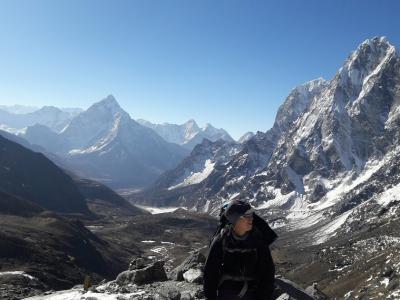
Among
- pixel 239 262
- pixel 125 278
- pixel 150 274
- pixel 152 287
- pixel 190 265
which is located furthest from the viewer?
pixel 190 265

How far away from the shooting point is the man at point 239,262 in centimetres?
1184

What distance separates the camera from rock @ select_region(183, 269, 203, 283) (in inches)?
1103

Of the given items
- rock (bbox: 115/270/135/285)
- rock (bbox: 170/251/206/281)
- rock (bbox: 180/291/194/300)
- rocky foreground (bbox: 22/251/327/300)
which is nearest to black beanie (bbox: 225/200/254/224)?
rocky foreground (bbox: 22/251/327/300)

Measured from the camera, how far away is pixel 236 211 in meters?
11.8

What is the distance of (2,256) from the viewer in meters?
129

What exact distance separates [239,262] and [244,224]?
0.92 meters

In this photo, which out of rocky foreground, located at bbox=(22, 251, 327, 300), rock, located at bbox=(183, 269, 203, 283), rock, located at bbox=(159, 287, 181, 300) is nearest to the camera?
rock, located at bbox=(159, 287, 181, 300)

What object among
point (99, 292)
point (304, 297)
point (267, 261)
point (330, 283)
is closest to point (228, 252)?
point (267, 261)

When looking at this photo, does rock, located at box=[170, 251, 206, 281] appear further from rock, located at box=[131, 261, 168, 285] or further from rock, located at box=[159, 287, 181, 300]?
rock, located at box=[159, 287, 181, 300]

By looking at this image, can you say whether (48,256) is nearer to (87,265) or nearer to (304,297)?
(87,265)

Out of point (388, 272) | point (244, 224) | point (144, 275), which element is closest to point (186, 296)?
point (144, 275)

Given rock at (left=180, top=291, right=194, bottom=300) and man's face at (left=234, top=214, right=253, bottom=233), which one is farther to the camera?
rock at (left=180, top=291, right=194, bottom=300)

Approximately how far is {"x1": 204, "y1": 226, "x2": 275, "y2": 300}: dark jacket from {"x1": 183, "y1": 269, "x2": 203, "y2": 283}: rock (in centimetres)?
1644

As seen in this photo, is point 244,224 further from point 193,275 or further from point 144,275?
point 144,275
